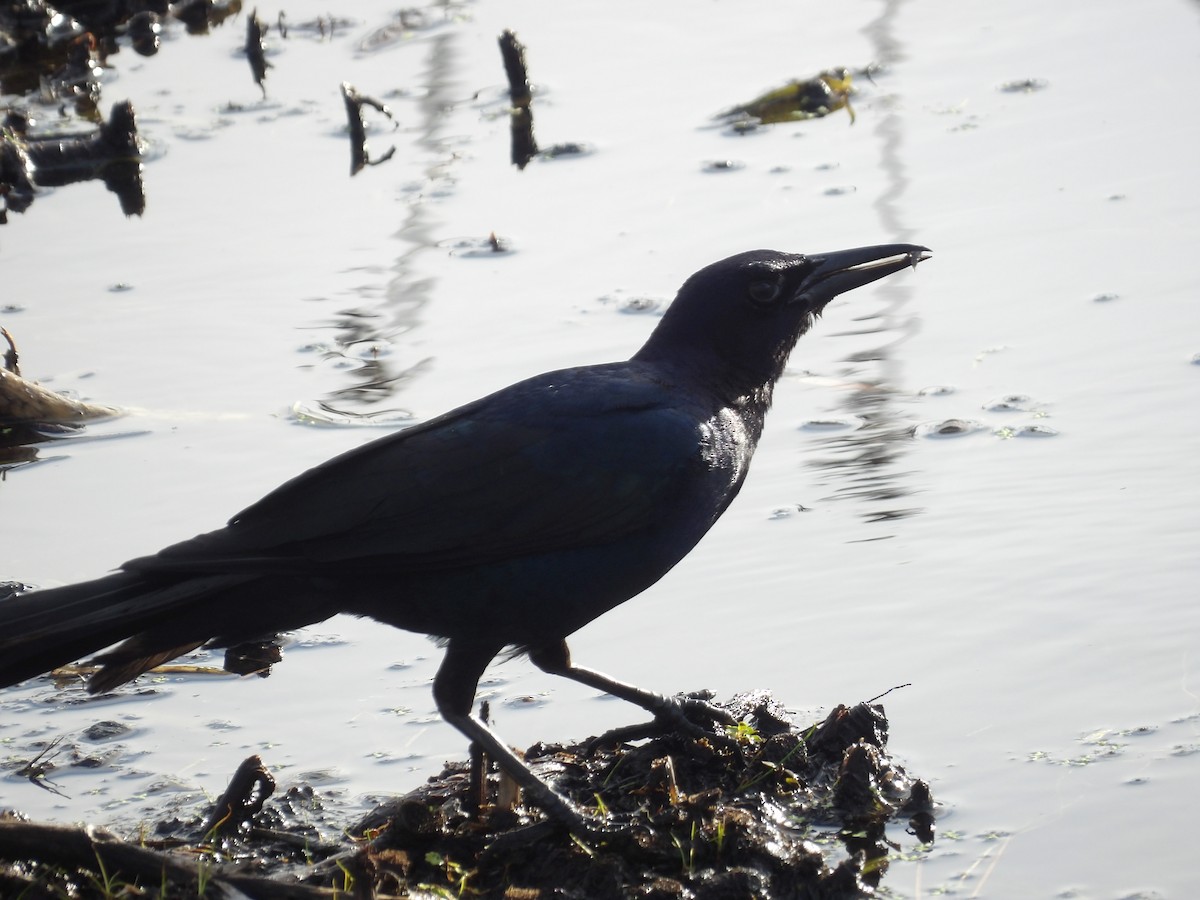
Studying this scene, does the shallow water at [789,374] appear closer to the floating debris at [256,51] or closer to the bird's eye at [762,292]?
the floating debris at [256,51]

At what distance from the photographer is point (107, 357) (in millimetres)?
6914

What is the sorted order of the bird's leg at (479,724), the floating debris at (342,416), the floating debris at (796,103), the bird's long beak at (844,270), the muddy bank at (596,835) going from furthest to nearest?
1. the floating debris at (796,103)
2. the floating debris at (342,416)
3. the bird's long beak at (844,270)
4. the bird's leg at (479,724)
5. the muddy bank at (596,835)

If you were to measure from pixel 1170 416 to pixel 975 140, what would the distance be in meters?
2.82

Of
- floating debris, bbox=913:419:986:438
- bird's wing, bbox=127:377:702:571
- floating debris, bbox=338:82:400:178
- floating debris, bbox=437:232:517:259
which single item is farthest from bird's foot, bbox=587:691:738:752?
floating debris, bbox=338:82:400:178

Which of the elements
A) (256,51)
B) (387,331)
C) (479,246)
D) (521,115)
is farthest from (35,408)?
(256,51)

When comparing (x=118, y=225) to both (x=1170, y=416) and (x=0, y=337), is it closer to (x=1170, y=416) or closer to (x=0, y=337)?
(x=0, y=337)

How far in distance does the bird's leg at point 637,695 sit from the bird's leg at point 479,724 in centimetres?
19

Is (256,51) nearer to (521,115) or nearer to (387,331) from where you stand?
(521,115)

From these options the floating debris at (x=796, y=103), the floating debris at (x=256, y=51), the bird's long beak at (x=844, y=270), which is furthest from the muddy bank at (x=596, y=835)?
the floating debris at (x=256, y=51)

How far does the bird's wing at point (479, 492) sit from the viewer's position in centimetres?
423

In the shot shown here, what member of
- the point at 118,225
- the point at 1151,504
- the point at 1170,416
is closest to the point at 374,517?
the point at 1151,504

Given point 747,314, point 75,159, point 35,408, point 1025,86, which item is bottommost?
point 35,408

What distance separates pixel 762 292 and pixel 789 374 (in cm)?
146

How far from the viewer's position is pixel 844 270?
511 centimetres
